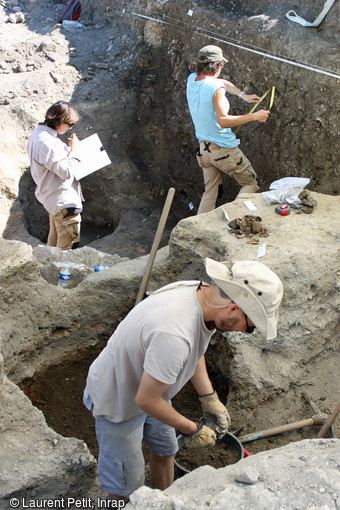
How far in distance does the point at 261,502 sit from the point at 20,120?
6.43 metres

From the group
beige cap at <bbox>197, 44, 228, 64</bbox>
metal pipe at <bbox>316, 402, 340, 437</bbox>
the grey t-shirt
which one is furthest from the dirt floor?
beige cap at <bbox>197, 44, 228, 64</bbox>

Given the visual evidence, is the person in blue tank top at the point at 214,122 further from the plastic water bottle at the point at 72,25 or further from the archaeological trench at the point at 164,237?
the plastic water bottle at the point at 72,25

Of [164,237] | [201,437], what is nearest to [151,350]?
[201,437]

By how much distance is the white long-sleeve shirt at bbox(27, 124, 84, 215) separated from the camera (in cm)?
517

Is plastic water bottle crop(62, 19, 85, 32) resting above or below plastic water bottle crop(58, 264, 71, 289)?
above

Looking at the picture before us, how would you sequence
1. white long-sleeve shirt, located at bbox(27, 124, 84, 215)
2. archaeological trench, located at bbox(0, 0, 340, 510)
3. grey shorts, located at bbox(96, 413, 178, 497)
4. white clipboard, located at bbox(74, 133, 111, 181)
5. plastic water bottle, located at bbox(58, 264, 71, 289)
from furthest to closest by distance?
white clipboard, located at bbox(74, 133, 111, 181) < white long-sleeve shirt, located at bbox(27, 124, 84, 215) < plastic water bottle, located at bbox(58, 264, 71, 289) < archaeological trench, located at bbox(0, 0, 340, 510) < grey shorts, located at bbox(96, 413, 178, 497)

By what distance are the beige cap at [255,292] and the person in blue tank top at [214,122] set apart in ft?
9.57

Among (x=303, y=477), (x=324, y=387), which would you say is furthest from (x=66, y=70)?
(x=303, y=477)

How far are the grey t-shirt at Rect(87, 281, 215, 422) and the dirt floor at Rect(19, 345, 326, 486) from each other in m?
0.94

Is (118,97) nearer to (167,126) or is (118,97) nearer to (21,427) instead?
(167,126)

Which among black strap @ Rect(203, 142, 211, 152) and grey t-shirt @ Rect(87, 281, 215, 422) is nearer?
grey t-shirt @ Rect(87, 281, 215, 422)

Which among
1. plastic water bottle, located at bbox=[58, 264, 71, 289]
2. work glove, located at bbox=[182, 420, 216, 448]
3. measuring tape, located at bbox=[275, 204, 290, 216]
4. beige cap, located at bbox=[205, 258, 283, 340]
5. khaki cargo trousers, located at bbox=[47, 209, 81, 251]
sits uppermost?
beige cap, located at bbox=[205, 258, 283, 340]

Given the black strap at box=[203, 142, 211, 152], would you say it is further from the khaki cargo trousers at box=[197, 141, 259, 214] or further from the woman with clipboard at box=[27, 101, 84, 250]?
the woman with clipboard at box=[27, 101, 84, 250]

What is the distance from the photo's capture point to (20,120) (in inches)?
288
